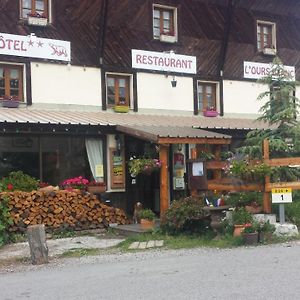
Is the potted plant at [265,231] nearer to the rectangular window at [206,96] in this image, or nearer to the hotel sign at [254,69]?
the rectangular window at [206,96]

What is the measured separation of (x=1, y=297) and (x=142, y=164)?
329 inches

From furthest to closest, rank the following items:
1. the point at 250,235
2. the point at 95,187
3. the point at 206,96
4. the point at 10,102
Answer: the point at 206,96 < the point at 10,102 < the point at 95,187 < the point at 250,235

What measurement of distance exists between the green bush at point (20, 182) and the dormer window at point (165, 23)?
295 inches

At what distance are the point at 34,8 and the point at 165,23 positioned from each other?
4.98m

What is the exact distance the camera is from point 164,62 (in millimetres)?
19953

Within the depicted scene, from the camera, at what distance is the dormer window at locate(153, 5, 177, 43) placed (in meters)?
20.1

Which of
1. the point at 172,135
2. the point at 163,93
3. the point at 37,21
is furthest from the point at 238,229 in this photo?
the point at 37,21

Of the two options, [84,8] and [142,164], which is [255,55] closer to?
[84,8]

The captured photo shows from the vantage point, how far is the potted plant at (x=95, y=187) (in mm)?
16203

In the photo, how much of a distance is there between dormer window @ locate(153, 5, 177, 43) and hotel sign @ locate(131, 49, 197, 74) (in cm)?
63

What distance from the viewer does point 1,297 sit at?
7785mm

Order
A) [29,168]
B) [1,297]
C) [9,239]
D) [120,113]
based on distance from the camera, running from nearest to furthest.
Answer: [1,297] < [9,239] < [29,168] < [120,113]

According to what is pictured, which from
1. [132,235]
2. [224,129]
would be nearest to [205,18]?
[224,129]

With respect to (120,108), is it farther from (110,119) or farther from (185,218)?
(185,218)
